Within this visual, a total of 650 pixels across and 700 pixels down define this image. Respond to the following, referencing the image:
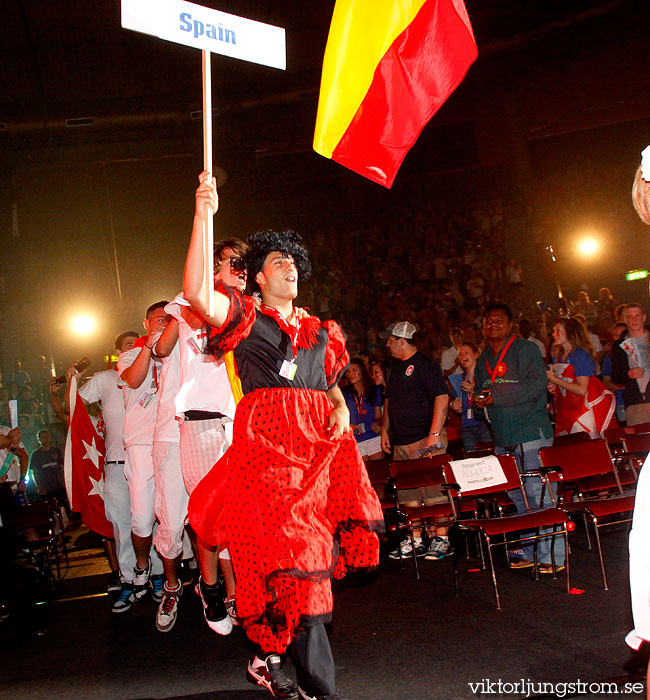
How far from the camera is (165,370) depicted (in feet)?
14.4

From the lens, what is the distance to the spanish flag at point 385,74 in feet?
11.3

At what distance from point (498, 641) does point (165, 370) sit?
8.25ft

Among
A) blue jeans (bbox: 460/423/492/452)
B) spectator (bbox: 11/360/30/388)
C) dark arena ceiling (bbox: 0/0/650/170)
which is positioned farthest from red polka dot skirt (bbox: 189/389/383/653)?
dark arena ceiling (bbox: 0/0/650/170)

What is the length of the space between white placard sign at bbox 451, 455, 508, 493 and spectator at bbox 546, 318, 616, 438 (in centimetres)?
140

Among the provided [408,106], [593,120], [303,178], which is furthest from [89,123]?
[408,106]

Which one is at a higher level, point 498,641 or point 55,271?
point 55,271

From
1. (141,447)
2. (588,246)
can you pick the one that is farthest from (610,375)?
(588,246)

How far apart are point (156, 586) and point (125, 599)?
0.31m

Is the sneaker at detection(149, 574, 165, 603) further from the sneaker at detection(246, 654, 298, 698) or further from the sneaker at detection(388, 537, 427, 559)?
the sneaker at detection(246, 654, 298, 698)

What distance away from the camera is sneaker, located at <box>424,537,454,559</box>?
5.81m

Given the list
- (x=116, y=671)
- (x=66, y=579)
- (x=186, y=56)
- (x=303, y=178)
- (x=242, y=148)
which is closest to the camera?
(x=116, y=671)

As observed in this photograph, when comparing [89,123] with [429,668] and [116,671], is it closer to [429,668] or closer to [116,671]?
[116,671]

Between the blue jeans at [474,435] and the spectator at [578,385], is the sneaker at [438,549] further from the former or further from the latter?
the spectator at [578,385]

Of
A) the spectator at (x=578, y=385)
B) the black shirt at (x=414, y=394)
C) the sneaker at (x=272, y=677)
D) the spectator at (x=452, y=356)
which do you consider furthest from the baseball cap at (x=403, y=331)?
the sneaker at (x=272, y=677)
